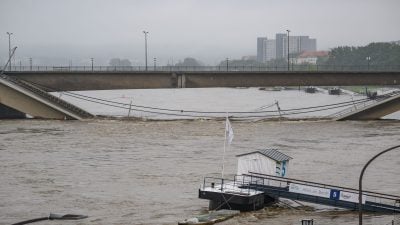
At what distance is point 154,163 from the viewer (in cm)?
5494

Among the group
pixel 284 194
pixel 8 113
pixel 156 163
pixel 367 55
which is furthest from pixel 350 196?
pixel 367 55

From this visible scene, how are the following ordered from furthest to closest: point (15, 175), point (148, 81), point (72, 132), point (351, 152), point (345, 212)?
point (148, 81), point (72, 132), point (351, 152), point (15, 175), point (345, 212)

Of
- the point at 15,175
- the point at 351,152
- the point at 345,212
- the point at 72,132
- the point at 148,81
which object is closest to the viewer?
the point at 345,212

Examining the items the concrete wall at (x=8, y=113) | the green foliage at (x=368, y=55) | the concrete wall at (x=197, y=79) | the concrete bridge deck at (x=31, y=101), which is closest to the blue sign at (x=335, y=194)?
the concrete bridge deck at (x=31, y=101)

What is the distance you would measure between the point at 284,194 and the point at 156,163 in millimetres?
16791

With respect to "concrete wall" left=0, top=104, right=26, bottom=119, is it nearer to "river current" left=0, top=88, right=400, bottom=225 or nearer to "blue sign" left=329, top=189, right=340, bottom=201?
"river current" left=0, top=88, right=400, bottom=225

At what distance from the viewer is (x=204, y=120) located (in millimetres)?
86688

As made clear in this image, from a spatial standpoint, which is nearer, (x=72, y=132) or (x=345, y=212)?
(x=345, y=212)

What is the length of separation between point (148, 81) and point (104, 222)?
51.4 meters

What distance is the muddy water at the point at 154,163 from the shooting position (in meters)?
38.2

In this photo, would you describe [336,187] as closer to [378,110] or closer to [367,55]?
[378,110]

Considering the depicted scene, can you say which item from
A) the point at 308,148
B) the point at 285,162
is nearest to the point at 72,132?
the point at 308,148

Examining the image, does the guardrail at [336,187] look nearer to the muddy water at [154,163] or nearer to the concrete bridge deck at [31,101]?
the muddy water at [154,163]

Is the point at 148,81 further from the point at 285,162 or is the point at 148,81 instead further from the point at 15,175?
the point at 285,162
